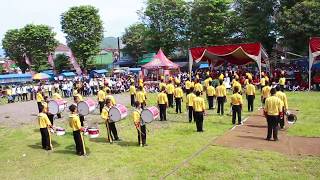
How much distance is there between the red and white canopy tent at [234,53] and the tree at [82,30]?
3357 centimetres

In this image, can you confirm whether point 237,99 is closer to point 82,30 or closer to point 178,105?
point 178,105

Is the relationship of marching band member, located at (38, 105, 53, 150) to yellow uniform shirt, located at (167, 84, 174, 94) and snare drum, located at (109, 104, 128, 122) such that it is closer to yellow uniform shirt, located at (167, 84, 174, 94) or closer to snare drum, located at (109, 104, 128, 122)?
snare drum, located at (109, 104, 128, 122)

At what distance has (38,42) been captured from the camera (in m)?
67.4

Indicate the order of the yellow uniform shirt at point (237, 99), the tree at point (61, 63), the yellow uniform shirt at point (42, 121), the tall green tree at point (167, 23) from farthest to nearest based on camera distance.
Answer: the tree at point (61, 63), the tall green tree at point (167, 23), the yellow uniform shirt at point (237, 99), the yellow uniform shirt at point (42, 121)

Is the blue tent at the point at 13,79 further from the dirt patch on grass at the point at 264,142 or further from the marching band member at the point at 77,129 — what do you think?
the dirt patch on grass at the point at 264,142

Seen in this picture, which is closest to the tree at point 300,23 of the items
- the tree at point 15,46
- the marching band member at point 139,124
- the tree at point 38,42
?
Answer: the marching band member at point 139,124

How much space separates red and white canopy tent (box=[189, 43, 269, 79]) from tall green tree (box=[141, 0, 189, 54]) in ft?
90.3

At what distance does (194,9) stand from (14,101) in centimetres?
3035

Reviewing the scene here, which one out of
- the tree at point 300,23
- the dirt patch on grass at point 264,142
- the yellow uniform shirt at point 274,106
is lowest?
the dirt patch on grass at point 264,142

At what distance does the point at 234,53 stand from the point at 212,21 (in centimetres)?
2526

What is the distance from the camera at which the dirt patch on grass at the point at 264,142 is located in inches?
497

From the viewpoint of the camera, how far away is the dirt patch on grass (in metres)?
12.6

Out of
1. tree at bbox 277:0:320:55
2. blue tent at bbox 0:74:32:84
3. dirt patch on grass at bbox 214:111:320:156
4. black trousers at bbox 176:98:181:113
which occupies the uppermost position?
tree at bbox 277:0:320:55

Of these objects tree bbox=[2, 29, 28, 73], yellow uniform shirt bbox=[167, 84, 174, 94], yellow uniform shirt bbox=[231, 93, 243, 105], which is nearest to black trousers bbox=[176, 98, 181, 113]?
yellow uniform shirt bbox=[167, 84, 174, 94]
